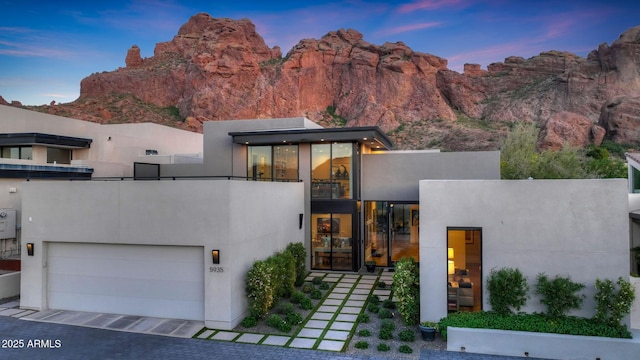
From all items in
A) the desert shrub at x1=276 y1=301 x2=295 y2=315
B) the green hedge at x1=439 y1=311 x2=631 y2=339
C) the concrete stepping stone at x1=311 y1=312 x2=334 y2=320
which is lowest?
the concrete stepping stone at x1=311 y1=312 x2=334 y2=320

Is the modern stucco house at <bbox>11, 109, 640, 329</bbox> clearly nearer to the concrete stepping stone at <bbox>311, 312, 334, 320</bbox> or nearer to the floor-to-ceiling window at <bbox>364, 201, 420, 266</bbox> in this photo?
the concrete stepping stone at <bbox>311, 312, 334, 320</bbox>

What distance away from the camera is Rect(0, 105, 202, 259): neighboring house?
17.9m

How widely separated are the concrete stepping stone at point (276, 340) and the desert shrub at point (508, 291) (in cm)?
476

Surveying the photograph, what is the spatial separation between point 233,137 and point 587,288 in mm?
12862

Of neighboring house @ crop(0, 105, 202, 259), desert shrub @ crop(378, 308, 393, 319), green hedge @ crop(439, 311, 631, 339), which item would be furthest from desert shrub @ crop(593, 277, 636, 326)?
neighboring house @ crop(0, 105, 202, 259)

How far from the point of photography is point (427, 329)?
8758mm

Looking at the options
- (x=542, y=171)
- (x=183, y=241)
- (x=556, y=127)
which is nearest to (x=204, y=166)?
(x=183, y=241)

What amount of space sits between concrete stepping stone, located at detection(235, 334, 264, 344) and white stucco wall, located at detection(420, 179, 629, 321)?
3.89 metres

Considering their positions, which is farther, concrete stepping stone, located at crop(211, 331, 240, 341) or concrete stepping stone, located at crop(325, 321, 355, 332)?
concrete stepping stone, located at crop(325, 321, 355, 332)

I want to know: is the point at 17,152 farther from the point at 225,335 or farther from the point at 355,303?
the point at 355,303

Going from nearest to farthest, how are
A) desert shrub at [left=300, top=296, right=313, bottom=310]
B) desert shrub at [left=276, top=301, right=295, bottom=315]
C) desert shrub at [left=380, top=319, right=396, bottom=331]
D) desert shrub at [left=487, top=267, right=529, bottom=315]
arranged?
desert shrub at [left=487, top=267, right=529, bottom=315] → desert shrub at [left=380, top=319, right=396, bottom=331] → desert shrub at [left=276, top=301, right=295, bottom=315] → desert shrub at [left=300, top=296, right=313, bottom=310]

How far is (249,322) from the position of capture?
9656 mm

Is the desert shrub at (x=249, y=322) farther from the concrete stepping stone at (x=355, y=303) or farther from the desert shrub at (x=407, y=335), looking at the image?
the desert shrub at (x=407, y=335)

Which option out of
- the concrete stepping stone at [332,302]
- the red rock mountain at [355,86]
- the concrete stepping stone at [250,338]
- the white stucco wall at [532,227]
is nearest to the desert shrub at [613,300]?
the white stucco wall at [532,227]
